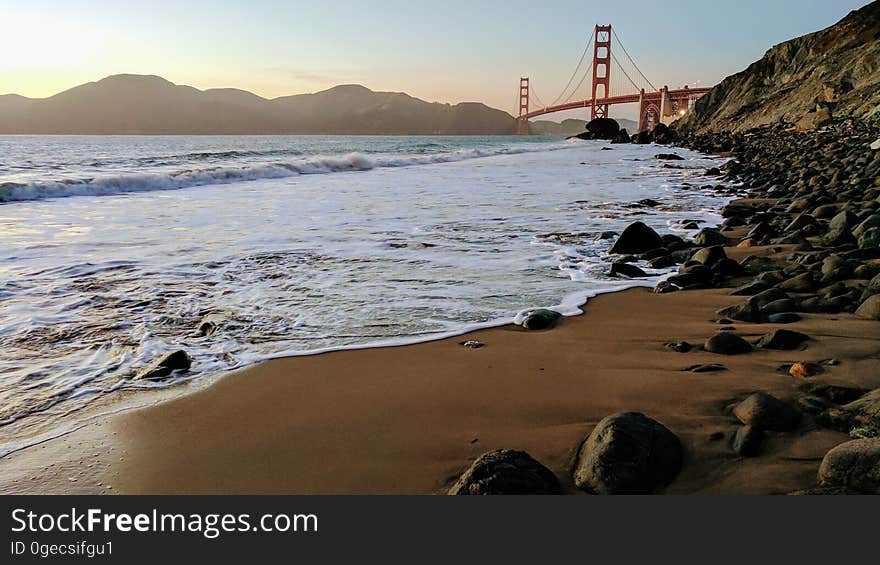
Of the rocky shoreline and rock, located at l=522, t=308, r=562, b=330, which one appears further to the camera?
rock, located at l=522, t=308, r=562, b=330

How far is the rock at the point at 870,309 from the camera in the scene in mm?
2547

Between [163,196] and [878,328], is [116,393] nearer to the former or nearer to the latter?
[878,328]

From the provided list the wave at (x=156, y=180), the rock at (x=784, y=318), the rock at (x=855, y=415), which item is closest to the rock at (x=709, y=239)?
the rock at (x=784, y=318)

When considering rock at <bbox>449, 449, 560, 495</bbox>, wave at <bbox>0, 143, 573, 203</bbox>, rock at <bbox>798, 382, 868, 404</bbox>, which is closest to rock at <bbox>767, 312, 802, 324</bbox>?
rock at <bbox>798, 382, 868, 404</bbox>

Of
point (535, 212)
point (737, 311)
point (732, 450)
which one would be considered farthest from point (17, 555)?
point (535, 212)

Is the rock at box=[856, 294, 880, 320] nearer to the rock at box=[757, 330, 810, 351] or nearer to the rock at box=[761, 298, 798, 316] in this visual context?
the rock at box=[761, 298, 798, 316]

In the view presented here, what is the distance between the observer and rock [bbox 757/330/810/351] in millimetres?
2324

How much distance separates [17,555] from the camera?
118 cm

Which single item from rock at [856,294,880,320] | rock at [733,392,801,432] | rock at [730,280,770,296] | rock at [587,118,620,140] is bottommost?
rock at [733,392,801,432]

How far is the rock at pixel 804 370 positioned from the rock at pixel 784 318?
640 millimetres

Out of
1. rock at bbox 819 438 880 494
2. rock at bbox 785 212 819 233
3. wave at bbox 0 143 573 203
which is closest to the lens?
rock at bbox 819 438 880 494

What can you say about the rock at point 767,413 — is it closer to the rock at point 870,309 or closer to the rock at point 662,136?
the rock at point 870,309

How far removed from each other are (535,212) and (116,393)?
565cm

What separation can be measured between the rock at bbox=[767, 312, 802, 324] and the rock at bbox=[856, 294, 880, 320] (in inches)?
9.0
